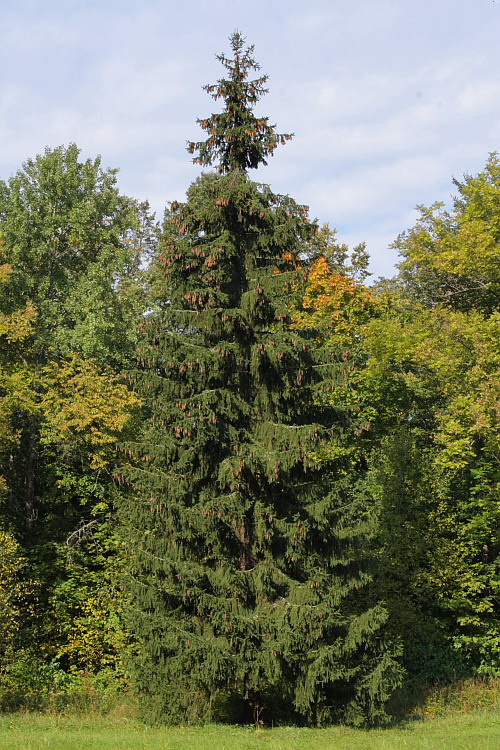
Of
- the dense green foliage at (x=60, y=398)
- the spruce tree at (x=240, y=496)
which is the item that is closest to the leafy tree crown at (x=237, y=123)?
the spruce tree at (x=240, y=496)

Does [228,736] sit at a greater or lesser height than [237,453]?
lesser

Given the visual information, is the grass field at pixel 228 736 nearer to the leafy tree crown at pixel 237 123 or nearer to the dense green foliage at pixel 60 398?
the dense green foliage at pixel 60 398

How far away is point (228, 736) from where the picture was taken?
12.5 meters

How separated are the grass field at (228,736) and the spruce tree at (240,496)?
2.25 ft

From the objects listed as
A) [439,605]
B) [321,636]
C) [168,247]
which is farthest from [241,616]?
[439,605]

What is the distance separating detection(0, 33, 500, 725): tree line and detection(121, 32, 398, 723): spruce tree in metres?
0.05

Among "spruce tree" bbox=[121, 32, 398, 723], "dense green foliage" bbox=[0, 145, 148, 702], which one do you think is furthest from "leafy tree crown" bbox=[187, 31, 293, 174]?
"dense green foliage" bbox=[0, 145, 148, 702]

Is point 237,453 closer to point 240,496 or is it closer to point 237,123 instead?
point 240,496

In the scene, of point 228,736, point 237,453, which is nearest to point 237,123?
point 237,453

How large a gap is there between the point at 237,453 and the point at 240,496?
2.75ft

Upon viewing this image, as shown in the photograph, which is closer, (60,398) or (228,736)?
(228,736)

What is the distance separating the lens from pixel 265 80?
15383 mm

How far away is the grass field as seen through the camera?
11.5m

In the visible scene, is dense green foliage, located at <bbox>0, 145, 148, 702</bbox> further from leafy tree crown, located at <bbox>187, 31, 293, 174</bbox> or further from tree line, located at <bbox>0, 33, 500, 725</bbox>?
leafy tree crown, located at <bbox>187, 31, 293, 174</bbox>
